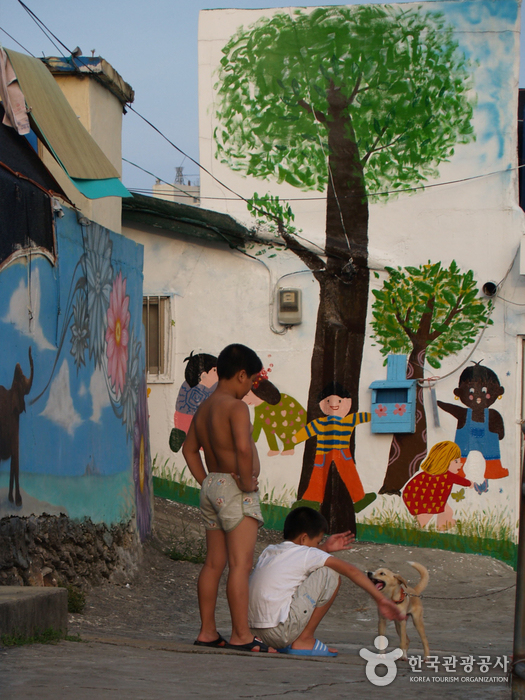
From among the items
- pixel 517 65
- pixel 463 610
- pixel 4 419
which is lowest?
pixel 463 610

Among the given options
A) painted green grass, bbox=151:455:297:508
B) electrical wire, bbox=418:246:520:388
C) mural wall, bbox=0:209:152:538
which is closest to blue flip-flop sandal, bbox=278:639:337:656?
mural wall, bbox=0:209:152:538

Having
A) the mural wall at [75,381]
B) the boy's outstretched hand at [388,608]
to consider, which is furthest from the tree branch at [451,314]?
the boy's outstretched hand at [388,608]

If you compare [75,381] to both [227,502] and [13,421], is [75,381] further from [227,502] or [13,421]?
[227,502]

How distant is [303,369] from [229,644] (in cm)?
563

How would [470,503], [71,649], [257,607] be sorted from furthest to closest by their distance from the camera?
1. [470,503]
2. [257,607]
3. [71,649]

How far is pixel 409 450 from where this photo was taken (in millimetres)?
9484

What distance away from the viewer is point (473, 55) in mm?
9680

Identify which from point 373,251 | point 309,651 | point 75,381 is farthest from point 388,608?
point 373,251

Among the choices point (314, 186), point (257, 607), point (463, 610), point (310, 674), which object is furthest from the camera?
point (314, 186)

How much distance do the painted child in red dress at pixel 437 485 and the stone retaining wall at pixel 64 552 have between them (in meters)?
3.64

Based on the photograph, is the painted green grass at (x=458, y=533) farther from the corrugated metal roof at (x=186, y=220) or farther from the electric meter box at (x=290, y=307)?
the corrugated metal roof at (x=186, y=220)

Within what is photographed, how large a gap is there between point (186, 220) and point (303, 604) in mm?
6403

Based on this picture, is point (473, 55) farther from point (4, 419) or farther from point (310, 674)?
point (310, 674)

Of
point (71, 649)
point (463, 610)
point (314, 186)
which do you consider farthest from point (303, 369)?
point (71, 649)
